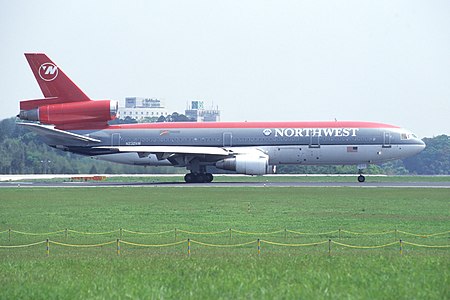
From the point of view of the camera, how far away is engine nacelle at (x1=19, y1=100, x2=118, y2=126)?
75312 millimetres

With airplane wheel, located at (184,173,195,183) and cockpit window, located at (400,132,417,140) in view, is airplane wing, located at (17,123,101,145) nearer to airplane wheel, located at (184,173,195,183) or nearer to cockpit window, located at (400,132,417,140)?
airplane wheel, located at (184,173,195,183)

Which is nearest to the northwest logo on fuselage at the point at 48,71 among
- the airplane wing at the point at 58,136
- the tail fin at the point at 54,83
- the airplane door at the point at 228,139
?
the tail fin at the point at 54,83

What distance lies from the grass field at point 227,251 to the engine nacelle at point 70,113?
17449 mm

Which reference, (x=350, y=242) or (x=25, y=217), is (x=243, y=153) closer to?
(x=25, y=217)

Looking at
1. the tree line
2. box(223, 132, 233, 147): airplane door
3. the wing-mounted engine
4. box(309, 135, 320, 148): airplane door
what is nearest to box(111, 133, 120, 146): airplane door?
the wing-mounted engine

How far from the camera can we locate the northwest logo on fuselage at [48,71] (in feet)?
251

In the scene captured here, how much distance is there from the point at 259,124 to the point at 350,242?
140 feet

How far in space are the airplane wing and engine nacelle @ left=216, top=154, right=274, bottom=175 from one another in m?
12.0

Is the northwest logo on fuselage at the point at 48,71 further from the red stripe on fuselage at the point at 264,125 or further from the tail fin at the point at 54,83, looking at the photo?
the red stripe on fuselage at the point at 264,125

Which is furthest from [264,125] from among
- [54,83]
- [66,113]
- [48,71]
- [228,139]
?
[48,71]

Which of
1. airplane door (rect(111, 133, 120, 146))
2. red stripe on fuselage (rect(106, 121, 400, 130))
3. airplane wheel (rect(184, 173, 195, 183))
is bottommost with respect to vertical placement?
airplane wheel (rect(184, 173, 195, 183))

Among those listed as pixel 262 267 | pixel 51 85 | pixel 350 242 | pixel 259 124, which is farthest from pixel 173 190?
pixel 262 267

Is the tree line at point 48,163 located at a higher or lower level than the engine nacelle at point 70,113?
lower

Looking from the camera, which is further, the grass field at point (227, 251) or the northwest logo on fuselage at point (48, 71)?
the northwest logo on fuselage at point (48, 71)
